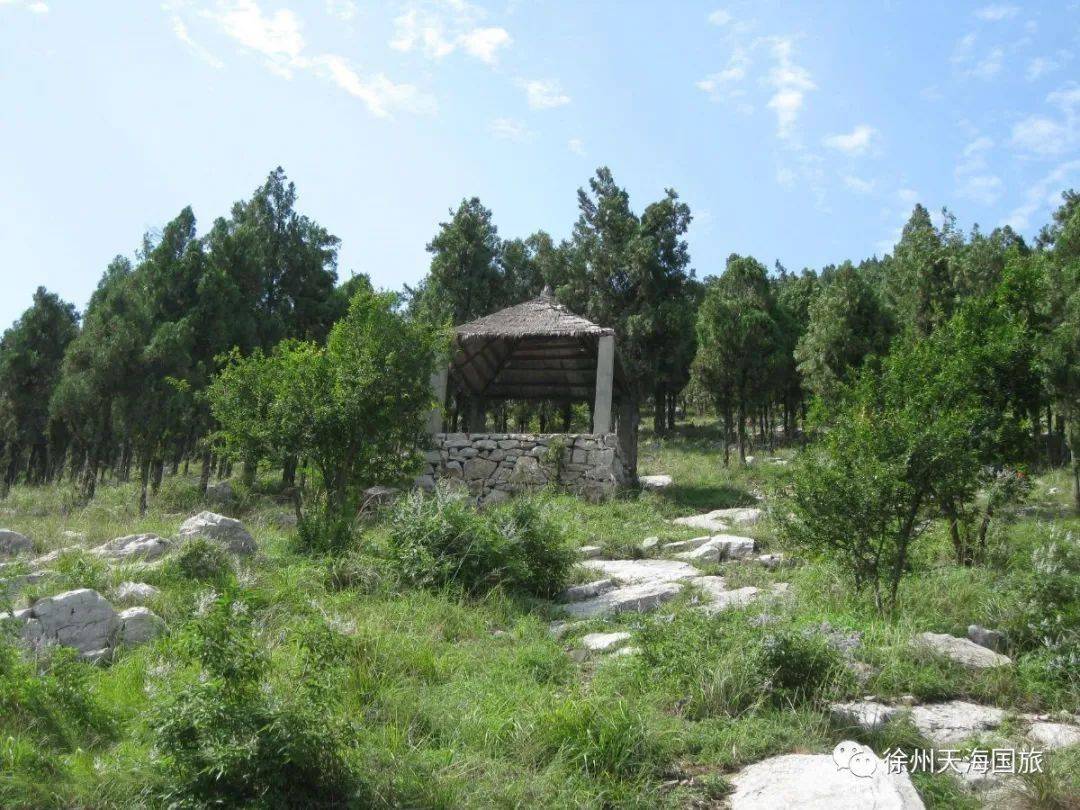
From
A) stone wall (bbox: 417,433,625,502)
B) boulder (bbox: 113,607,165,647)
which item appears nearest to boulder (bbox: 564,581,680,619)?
boulder (bbox: 113,607,165,647)

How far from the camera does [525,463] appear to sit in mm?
15961

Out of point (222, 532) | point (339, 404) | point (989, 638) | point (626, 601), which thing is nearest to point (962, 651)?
point (989, 638)

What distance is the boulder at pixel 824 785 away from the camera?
12.0 ft

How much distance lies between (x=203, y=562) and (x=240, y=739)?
4.14 metres

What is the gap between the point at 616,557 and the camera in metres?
10.5

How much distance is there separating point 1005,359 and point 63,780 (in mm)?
10841

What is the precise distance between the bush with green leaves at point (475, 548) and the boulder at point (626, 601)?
21.6 inches

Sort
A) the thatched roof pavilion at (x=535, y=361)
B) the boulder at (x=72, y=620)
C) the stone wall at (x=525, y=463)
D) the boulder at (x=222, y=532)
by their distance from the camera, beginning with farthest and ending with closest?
the thatched roof pavilion at (x=535, y=361), the stone wall at (x=525, y=463), the boulder at (x=222, y=532), the boulder at (x=72, y=620)

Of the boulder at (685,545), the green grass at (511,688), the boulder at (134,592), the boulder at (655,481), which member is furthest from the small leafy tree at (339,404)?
the boulder at (655,481)

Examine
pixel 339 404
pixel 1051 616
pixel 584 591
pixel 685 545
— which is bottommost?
pixel 584 591

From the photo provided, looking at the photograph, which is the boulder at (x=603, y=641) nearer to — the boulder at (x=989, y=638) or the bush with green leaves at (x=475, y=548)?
the bush with green leaves at (x=475, y=548)

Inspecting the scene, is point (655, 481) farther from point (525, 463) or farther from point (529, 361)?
point (525, 463)

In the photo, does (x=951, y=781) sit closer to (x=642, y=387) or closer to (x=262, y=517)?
(x=262, y=517)

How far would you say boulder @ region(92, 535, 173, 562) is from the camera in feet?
26.0
